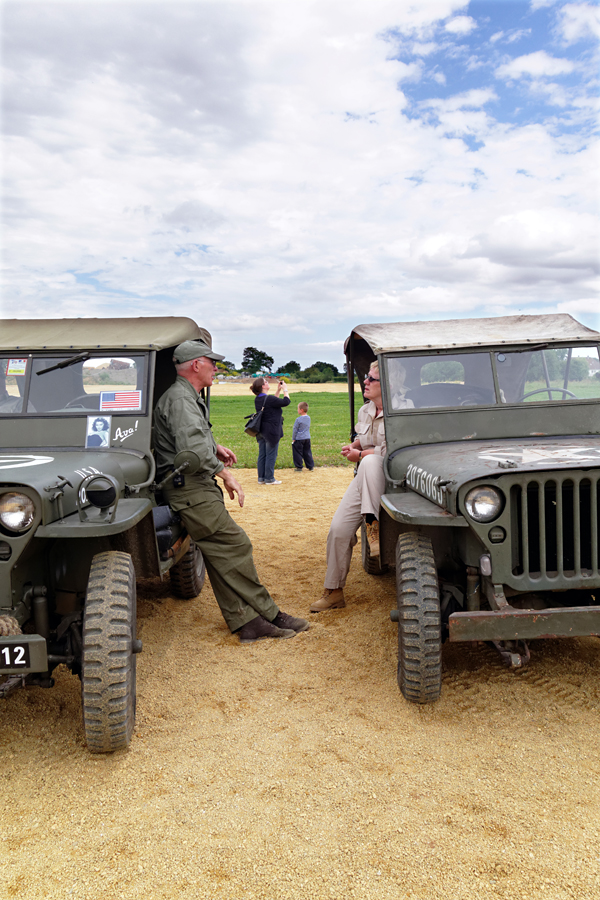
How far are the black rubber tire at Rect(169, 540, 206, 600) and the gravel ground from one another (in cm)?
106

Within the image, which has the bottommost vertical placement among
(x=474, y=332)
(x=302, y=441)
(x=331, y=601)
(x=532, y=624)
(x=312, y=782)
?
(x=312, y=782)

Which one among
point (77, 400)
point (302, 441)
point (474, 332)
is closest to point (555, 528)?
point (474, 332)

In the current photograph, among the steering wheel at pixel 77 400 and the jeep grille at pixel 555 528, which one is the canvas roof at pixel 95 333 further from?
the jeep grille at pixel 555 528

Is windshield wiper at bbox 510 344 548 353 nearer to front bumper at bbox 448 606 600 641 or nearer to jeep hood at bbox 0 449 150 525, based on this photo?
front bumper at bbox 448 606 600 641

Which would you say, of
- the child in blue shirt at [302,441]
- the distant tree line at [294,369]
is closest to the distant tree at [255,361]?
the distant tree line at [294,369]

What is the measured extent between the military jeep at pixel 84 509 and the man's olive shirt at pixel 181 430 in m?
0.16

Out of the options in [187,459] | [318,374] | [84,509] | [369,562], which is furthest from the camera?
[318,374]

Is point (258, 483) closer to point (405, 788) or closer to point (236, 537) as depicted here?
point (236, 537)

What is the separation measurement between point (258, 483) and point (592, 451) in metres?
9.01

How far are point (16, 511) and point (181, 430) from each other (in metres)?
1.54

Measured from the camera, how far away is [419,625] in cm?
339

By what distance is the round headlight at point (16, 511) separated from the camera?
3043mm

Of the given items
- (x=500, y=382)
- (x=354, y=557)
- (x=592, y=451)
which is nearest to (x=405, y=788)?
(x=592, y=451)

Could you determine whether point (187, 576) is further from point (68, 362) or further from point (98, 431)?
point (68, 362)
